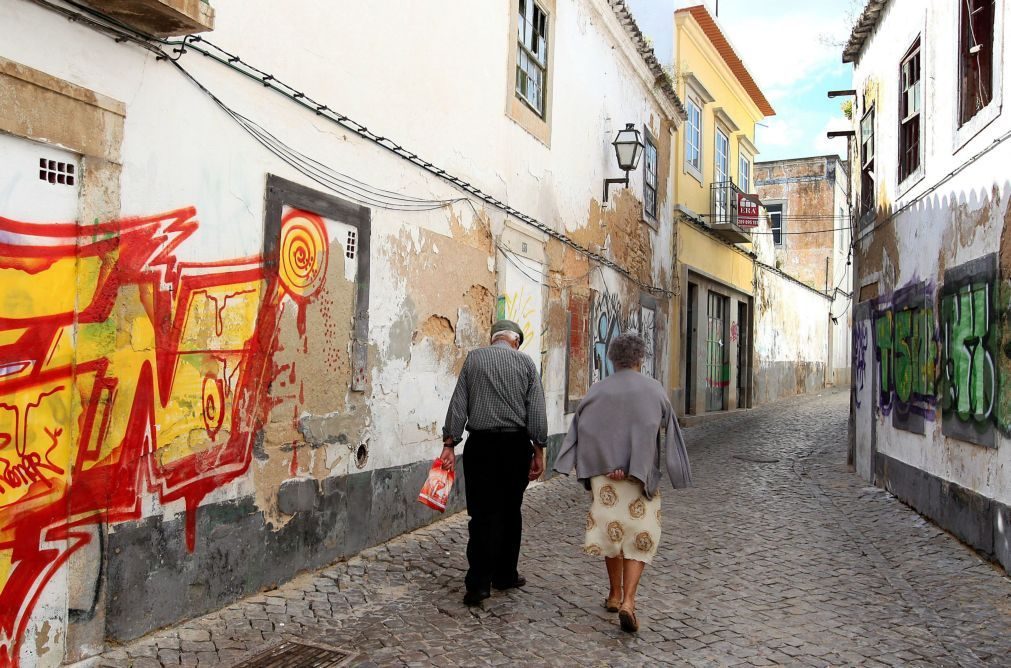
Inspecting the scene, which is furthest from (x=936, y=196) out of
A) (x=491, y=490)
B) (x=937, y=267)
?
(x=491, y=490)

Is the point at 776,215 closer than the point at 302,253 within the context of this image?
No

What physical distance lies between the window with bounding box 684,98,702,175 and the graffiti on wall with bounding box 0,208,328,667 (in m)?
13.6

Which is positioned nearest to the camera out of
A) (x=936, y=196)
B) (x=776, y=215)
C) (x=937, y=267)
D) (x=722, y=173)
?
(x=937, y=267)

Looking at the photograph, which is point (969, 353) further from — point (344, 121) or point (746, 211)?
Result: point (746, 211)

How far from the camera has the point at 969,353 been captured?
267 inches

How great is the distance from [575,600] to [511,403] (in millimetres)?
1252

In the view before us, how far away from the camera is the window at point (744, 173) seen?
2144cm

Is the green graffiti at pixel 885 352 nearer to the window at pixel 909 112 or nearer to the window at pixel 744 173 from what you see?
the window at pixel 909 112

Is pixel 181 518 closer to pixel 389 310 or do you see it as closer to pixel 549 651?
pixel 549 651

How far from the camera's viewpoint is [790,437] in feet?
46.9

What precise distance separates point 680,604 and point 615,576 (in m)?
0.55

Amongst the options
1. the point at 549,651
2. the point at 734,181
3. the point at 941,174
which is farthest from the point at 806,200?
the point at 549,651

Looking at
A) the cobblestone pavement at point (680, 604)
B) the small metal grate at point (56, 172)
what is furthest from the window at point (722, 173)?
the small metal grate at point (56, 172)

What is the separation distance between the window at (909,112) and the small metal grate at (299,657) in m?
7.52
